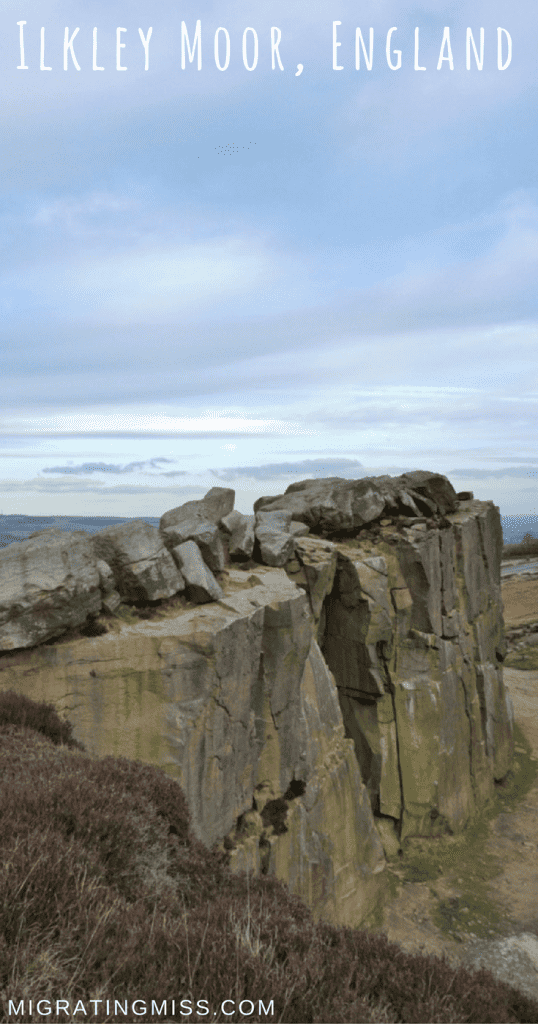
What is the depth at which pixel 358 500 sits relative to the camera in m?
25.9

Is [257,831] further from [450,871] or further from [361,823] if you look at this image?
[450,871]

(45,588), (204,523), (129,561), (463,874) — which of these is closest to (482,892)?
(463,874)

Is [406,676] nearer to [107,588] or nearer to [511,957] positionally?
[511,957]

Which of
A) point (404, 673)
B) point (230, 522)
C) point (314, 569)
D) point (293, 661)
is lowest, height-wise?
point (404, 673)

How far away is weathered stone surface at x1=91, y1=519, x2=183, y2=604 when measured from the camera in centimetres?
1475

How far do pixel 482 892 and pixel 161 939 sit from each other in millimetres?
22800

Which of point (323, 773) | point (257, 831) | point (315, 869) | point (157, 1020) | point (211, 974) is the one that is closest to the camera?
point (157, 1020)

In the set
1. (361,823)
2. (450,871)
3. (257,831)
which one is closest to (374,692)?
(361,823)

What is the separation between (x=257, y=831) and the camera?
15727 millimetres

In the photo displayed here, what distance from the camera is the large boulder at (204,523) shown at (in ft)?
56.5

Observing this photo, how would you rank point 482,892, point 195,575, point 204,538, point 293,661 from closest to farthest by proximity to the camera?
point 195,575 < point 204,538 < point 293,661 < point 482,892

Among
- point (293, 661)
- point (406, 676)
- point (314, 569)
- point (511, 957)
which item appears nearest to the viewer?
point (293, 661)

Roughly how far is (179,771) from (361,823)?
34.9 ft

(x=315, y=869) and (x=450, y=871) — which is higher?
(x=315, y=869)
